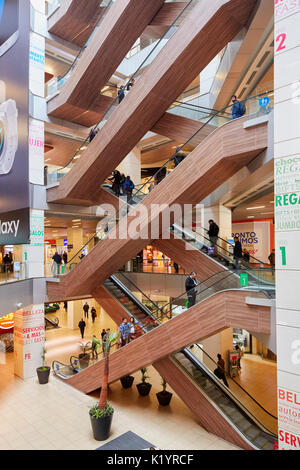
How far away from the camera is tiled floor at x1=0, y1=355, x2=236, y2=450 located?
8703 millimetres

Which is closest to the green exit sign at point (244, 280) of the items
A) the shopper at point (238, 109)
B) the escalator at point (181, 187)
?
the escalator at point (181, 187)

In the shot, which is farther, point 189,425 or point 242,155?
point 189,425

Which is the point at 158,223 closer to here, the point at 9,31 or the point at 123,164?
the point at 123,164

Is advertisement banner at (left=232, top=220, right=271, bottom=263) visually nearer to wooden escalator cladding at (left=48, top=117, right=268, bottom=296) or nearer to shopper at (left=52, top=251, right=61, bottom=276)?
wooden escalator cladding at (left=48, top=117, right=268, bottom=296)

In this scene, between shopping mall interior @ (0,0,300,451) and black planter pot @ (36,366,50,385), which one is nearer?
shopping mall interior @ (0,0,300,451)

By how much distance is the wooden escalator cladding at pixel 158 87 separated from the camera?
8.57 metres

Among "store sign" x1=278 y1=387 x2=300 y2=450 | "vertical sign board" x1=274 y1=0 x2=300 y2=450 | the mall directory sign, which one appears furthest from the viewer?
the mall directory sign

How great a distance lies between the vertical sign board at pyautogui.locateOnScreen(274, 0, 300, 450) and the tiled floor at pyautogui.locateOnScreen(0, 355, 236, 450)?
150 inches

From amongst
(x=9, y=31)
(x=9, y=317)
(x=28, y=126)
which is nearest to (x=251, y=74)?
(x=28, y=126)

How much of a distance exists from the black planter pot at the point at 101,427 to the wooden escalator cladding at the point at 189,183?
16.4ft

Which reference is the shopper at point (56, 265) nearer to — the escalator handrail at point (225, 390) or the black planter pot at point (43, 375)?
the black planter pot at point (43, 375)

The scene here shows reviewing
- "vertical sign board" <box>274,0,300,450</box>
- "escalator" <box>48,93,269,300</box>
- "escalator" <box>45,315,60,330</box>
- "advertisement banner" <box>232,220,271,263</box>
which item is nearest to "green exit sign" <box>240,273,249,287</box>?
"vertical sign board" <box>274,0,300,450</box>

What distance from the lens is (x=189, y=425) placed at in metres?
9.77

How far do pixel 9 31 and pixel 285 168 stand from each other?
13725mm
